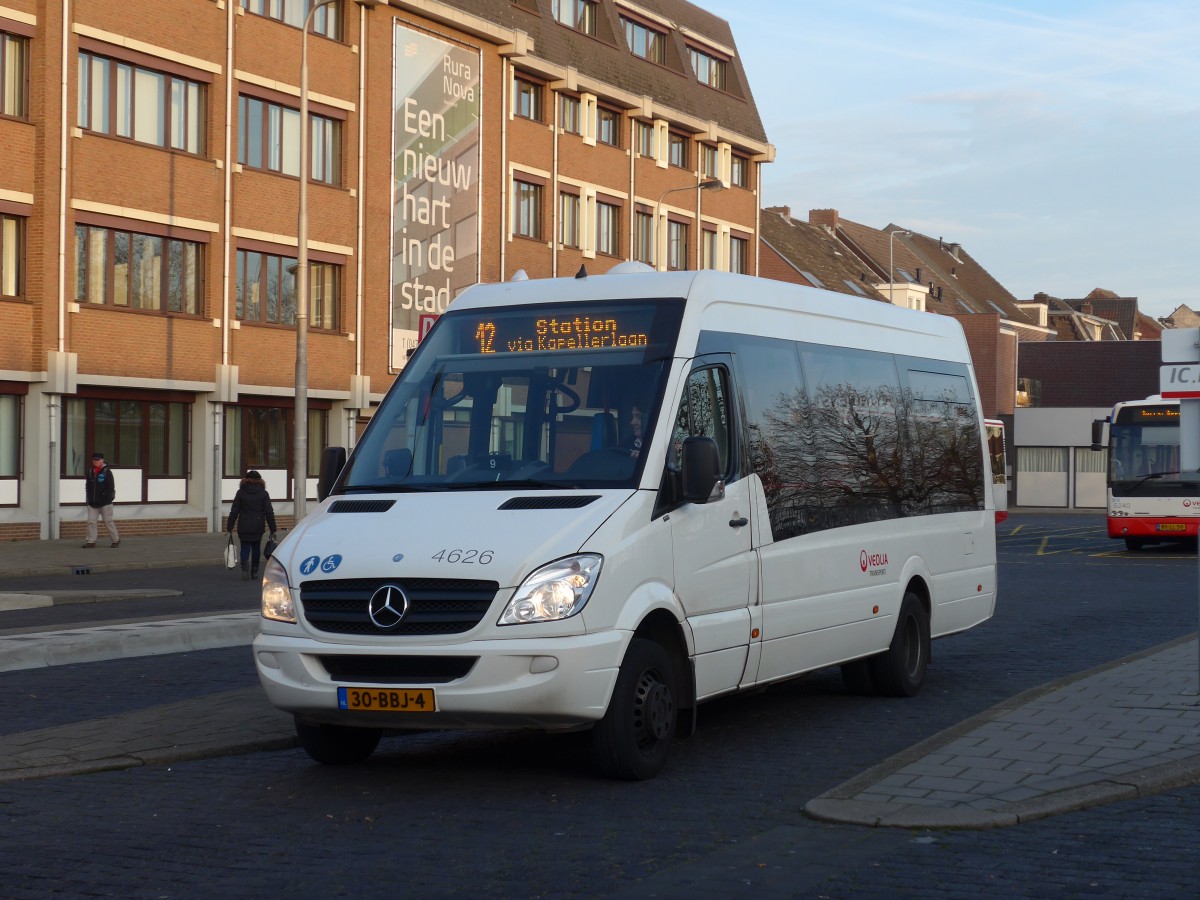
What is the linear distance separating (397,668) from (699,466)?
5.82 feet

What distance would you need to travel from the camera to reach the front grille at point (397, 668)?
7527mm

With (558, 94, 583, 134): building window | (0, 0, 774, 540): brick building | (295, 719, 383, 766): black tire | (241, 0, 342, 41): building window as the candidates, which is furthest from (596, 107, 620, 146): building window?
(295, 719, 383, 766): black tire

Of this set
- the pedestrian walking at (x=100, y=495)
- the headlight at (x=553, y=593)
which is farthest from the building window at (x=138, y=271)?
the headlight at (x=553, y=593)

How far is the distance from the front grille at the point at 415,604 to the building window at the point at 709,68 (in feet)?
167

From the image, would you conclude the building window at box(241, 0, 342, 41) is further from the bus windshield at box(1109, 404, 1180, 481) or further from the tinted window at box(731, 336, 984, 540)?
the tinted window at box(731, 336, 984, 540)

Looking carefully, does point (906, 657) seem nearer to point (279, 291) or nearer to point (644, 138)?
point (279, 291)

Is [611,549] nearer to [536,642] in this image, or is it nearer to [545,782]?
[536,642]

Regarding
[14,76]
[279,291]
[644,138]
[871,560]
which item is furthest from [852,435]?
[644,138]

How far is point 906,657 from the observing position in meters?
11.4

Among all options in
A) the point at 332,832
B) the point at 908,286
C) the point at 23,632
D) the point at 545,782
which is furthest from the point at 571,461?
the point at 908,286

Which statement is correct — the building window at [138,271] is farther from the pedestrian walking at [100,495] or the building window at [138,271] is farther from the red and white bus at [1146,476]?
the red and white bus at [1146,476]

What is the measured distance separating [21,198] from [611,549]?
27.6m

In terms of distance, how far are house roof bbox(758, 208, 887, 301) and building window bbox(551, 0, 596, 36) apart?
2188 centimetres

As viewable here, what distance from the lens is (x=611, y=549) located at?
25.2 feet
